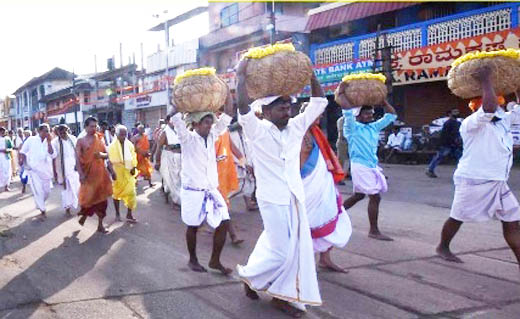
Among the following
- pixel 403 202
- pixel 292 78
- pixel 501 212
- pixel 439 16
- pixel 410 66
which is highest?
pixel 439 16

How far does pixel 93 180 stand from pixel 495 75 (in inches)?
237

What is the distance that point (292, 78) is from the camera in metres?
4.57

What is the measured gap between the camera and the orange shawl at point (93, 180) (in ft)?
28.3

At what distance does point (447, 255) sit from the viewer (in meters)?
5.84

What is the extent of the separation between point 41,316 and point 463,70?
4473 millimetres

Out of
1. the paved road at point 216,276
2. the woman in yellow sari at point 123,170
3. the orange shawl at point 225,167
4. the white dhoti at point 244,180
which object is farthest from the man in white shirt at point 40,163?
the orange shawl at point 225,167

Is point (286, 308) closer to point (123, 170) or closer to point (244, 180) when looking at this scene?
point (244, 180)

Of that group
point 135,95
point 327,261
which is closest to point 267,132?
point 327,261

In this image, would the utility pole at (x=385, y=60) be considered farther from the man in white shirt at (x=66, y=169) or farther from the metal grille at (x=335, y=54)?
the man in white shirt at (x=66, y=169)

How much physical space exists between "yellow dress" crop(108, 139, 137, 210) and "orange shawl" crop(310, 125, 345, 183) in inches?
207

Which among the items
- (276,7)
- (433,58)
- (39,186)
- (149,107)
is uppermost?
(276,7)

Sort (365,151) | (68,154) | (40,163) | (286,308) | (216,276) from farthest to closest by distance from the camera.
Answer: (40,163) → (68,154) → (365,151) → (216,276) → (286,308)

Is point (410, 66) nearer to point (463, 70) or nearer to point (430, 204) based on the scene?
point (430, 204)

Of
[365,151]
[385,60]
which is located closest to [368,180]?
[365,151]
